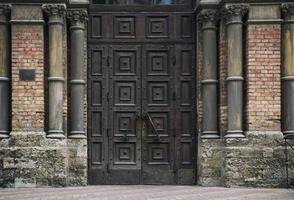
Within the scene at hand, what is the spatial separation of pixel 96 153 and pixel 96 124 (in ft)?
2.05

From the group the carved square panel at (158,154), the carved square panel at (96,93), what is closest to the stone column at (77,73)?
the carved square panel at (96,93)

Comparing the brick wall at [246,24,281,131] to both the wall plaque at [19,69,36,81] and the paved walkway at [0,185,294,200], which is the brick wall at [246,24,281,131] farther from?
the wall plaque at [19,69,36,81]

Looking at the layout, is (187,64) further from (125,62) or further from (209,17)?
(125,62)

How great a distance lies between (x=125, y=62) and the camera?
13.7m

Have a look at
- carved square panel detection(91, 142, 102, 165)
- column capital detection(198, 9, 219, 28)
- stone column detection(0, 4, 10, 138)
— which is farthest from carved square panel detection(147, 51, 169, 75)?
stone column detection(0, 4, 10, 138)

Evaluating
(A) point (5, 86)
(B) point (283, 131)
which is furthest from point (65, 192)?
(B) point (283, 131)

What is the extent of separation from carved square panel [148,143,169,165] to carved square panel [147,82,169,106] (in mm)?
913

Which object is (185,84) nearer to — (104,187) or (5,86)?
(104,187)

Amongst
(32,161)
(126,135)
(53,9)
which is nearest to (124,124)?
(126,135)

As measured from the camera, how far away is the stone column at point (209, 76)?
13.3m

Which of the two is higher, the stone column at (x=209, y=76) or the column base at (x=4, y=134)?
the stone column at (x=209, y=76)

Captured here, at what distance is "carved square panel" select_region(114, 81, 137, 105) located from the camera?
1367 centimetres

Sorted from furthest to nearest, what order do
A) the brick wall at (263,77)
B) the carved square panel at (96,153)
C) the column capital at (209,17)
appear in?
1. the carved square panel at (96,153)
2. the column capital at (209,17)
3. the brick wall at (263,77)

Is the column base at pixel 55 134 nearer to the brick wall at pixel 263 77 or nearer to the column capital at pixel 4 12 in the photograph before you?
the column capital at pixel 4 12
